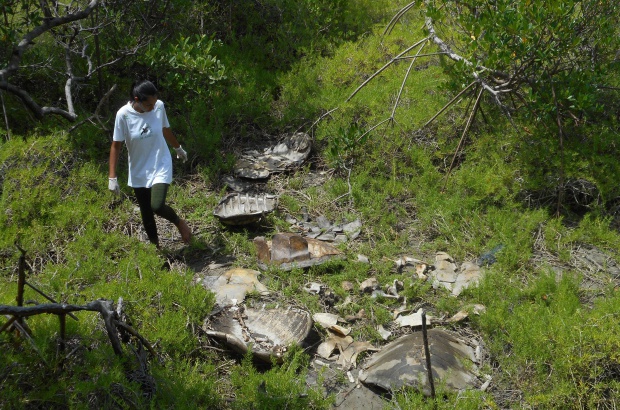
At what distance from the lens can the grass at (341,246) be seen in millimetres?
3492

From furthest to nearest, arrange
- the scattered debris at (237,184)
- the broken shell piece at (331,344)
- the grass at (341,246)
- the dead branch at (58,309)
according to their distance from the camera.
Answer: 1. the scattered debris at (237,184)
2. the broken shell piece at (331,344)
3. the grass at (341,246)
4. the dead branch at (58,309)

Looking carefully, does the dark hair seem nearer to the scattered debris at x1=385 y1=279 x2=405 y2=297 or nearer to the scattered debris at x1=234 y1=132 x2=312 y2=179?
the scattered debris at x1=234 y1=132 x2=312 y2=179

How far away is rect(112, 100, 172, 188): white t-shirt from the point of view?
4.77 meters

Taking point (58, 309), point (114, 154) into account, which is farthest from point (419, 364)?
point (114, 154)

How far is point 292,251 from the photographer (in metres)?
5.08

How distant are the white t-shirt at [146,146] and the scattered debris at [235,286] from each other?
3.05ft

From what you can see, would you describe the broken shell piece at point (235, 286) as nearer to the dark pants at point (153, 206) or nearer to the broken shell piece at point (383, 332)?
the dark pants at point (153, 206)

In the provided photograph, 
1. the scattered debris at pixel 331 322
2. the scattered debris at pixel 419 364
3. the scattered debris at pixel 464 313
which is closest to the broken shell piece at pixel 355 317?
the scattered debris at pixel 331 322

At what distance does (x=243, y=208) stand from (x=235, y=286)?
104 centimetres

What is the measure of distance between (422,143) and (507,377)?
3117mm

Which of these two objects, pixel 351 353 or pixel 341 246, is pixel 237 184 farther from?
pixel 351 353

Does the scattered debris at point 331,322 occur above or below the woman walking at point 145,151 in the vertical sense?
below

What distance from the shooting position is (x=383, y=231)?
5.44 m

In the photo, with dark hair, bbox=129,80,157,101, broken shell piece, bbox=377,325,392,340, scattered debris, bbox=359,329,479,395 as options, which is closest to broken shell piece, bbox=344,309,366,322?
broken shell piece, bbox=377,325,392,340
